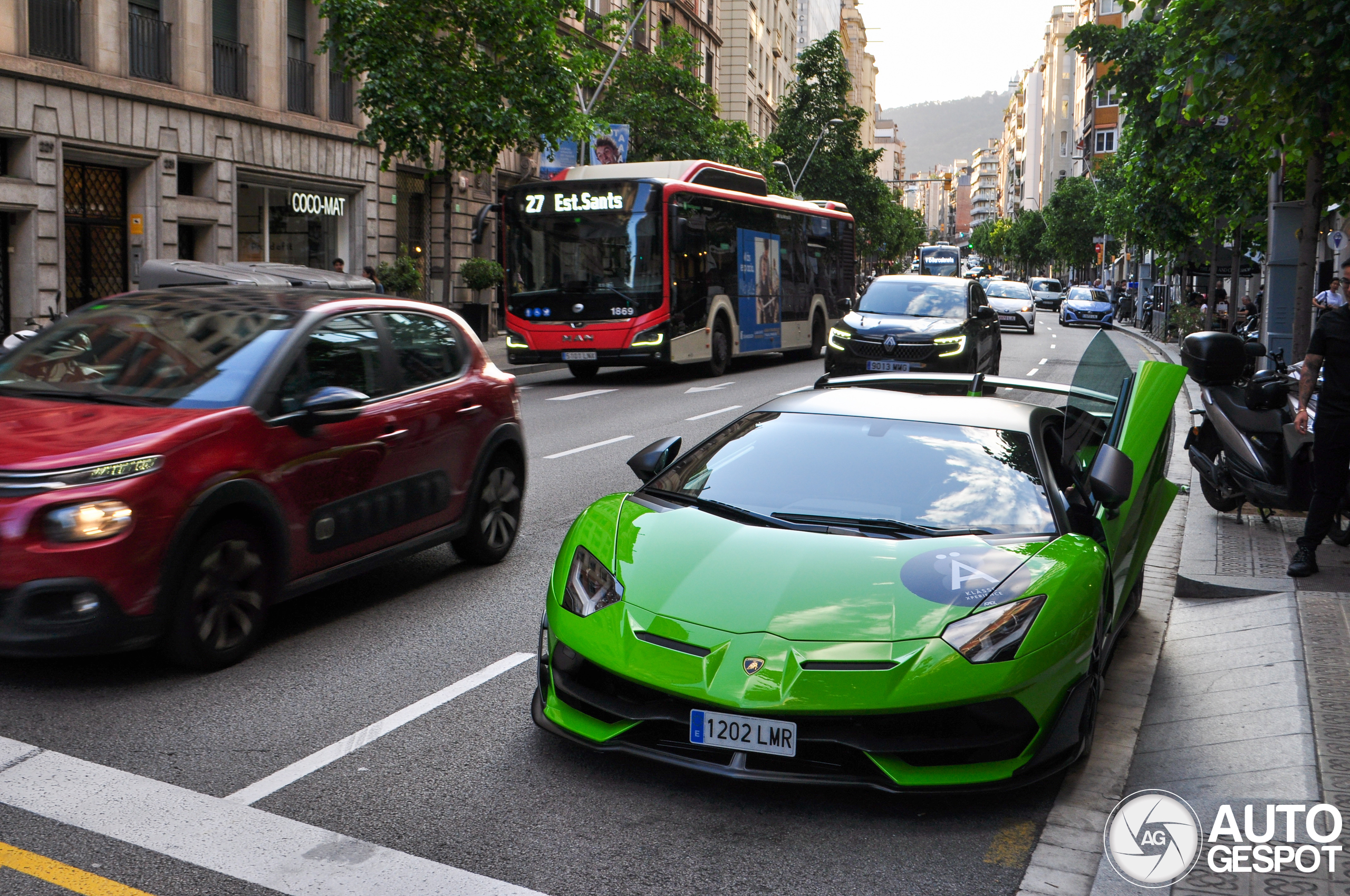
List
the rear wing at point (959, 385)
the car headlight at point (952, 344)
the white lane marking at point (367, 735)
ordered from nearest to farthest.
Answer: the white lane marking at point (367, 735), the rear wing at point (959, 385), the car headlight at point (952, 344)

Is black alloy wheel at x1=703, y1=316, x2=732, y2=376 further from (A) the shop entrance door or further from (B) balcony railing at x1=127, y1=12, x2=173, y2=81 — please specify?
(B) balcony railing at x1=127, y1=12, x2=173, y2=81

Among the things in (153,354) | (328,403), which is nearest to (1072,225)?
(328,403)

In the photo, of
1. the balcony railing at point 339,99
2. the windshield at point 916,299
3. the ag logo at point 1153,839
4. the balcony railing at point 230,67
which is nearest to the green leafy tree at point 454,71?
the balcony railing at point 230,67

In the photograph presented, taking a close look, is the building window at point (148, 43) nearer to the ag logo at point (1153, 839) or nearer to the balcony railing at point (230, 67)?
the balcony railing at point (230, 67)

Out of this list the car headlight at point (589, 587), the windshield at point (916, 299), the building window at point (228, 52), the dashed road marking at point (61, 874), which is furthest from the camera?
the building window at point (228, 52)

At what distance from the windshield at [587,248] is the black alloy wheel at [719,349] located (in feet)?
8.40

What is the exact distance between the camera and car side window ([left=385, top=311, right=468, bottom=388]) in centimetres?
684

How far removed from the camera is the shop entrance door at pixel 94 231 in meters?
21.8

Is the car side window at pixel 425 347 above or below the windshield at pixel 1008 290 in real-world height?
below

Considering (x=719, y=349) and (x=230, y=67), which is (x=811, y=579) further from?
(x=230, y=67)

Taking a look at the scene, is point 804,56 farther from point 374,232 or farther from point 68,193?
point 68,193

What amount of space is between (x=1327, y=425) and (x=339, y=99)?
1000 inches

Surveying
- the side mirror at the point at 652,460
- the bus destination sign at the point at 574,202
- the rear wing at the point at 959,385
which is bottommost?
the side mirror at the point at 652,460

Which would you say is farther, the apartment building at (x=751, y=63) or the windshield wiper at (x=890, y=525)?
the apartment building at (x=751, y=63)
